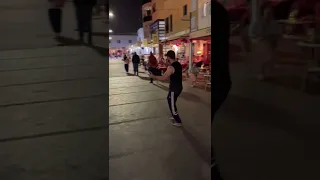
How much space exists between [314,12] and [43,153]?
372 cm

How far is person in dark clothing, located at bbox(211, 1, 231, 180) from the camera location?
292 centimetres

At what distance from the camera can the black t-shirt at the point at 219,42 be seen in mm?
2920

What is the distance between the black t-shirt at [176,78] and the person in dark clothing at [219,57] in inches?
105

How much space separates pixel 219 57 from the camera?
305 cm

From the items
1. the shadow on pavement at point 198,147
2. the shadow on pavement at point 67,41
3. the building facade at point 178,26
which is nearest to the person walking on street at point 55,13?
the shadow on pavement at point 67,41

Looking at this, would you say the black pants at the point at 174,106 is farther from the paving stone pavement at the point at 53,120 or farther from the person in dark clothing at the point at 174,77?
the paving stone pavement at the point at 53,120

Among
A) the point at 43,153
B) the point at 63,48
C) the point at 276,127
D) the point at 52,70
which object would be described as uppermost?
the point at 63,48

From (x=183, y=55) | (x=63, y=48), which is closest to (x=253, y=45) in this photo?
(x=63, y=48)

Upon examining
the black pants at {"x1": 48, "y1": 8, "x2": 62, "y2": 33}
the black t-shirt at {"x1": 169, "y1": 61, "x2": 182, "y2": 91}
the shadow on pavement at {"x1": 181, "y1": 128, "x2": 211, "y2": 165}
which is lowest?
the shadow on pavement at {"x1": 181, "y1": 128, "x2": 211, "y2": 165}

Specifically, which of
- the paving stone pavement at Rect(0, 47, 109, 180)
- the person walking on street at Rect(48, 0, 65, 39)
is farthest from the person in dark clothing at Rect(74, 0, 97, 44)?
the paving stone pavement at Rect(0, 47, 109, 180)

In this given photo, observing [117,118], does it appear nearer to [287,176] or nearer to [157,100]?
[157,100]

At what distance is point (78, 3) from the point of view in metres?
6.47

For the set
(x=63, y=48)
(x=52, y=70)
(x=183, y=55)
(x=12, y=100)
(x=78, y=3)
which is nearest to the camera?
(x=78, y=3)

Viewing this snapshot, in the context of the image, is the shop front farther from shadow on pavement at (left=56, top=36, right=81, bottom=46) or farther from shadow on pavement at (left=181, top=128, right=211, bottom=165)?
shadow on pavement at (left=181, top=128, right=211, bottom=165)
